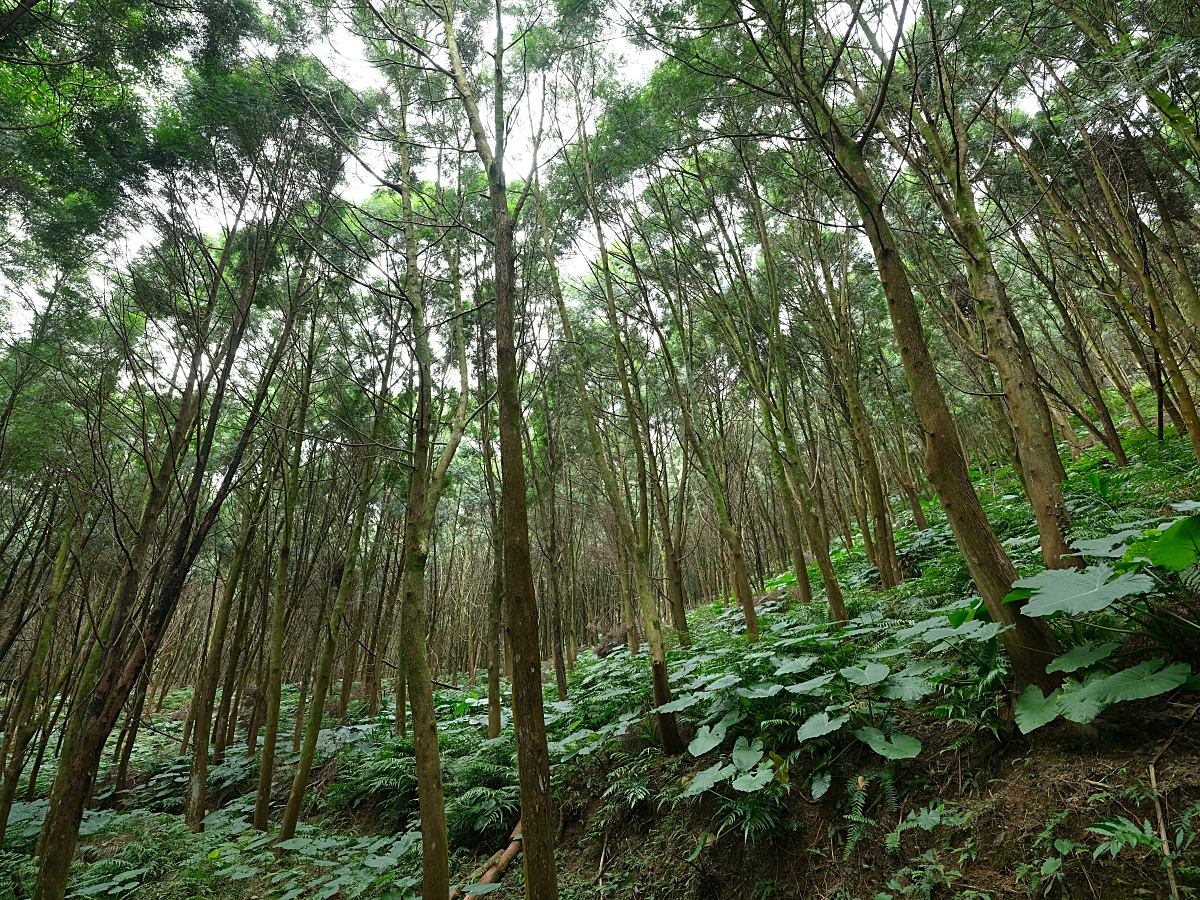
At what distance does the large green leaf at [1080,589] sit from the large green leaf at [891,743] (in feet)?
3.28

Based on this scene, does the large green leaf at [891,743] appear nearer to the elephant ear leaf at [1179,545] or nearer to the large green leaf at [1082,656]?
the large green leaf at [1082,656]

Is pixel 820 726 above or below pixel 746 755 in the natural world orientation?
above

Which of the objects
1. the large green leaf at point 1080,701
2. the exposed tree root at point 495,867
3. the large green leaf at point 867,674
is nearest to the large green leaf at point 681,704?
the large green leaf at point 867,674

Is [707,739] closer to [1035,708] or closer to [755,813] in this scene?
[755,813]

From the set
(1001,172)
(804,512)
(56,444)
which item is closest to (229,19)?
(56,444)

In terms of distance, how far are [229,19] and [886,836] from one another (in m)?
7.71

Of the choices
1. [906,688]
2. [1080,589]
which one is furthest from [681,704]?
[1080,589]

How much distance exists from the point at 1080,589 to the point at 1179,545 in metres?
0.44

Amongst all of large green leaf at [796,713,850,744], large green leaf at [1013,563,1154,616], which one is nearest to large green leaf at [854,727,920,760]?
large green leaf at [796,713,850,744]

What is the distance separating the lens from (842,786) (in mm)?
2924

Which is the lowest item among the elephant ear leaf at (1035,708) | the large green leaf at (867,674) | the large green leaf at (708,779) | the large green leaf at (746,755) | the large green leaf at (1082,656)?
the large green leaf at (708,779)

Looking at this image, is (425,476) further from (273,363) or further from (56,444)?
(56,444)

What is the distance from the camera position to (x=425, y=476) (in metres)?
3.83

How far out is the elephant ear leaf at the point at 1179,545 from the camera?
210cm
